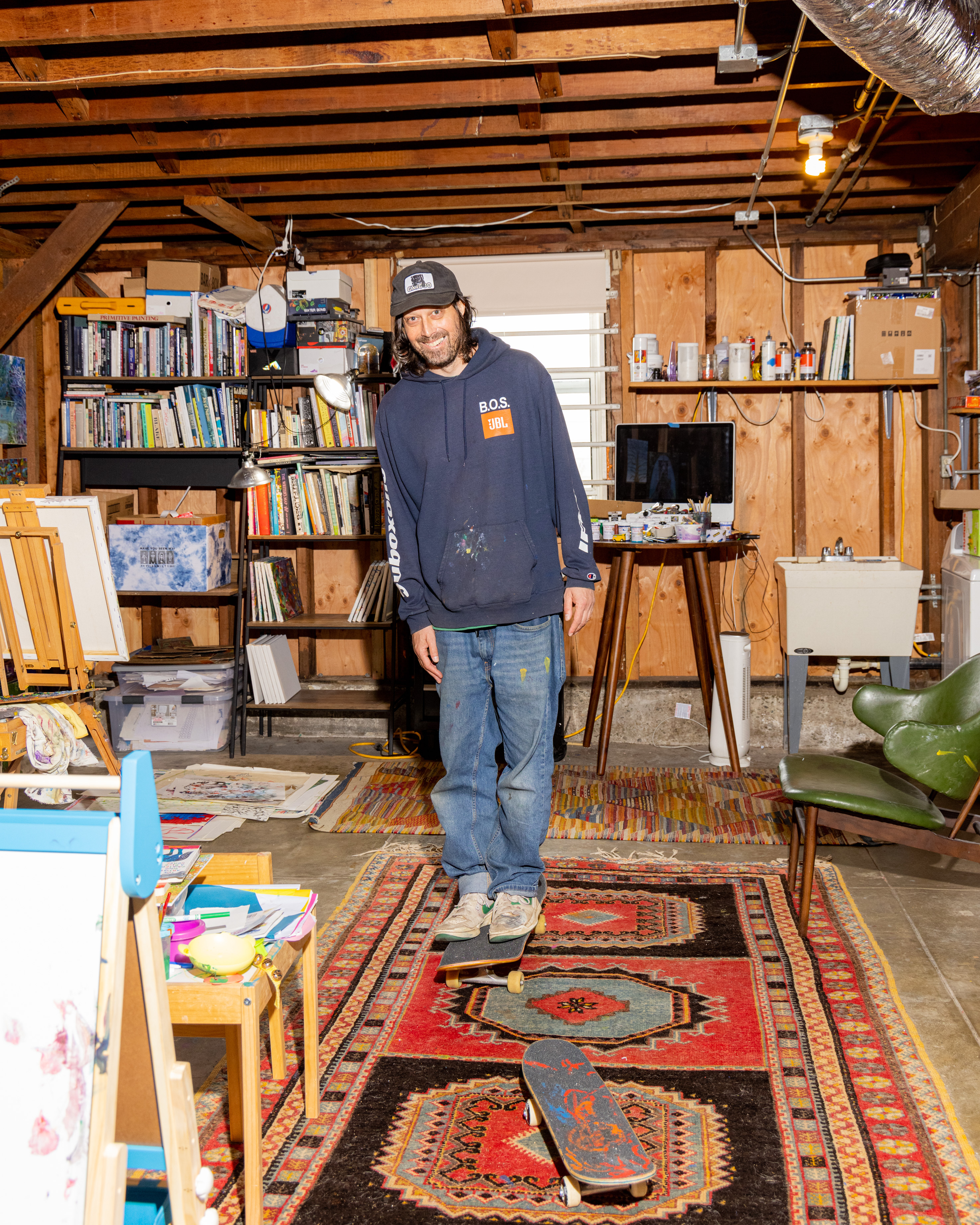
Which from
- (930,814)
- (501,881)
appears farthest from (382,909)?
(930,814)

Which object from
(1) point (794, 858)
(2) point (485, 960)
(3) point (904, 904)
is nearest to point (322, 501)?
(1) point (794, 858)

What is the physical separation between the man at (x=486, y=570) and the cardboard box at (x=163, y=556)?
250cm

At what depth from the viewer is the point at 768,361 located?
4816 millimetres

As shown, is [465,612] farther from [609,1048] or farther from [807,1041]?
[807,1041]

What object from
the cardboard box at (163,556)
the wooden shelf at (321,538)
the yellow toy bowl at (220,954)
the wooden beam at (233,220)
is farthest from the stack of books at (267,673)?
the yellow toy bowl at (220,954)

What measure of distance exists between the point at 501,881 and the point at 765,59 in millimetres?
2543

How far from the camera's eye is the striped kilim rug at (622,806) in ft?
11.8

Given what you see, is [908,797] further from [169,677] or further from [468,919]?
[169,677]

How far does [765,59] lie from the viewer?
122 inches

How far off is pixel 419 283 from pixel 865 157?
2332mm

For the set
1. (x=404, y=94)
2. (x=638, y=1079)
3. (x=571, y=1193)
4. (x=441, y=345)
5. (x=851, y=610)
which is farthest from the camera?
(x=851, y=610)

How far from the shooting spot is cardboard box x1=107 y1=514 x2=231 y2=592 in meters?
4.82

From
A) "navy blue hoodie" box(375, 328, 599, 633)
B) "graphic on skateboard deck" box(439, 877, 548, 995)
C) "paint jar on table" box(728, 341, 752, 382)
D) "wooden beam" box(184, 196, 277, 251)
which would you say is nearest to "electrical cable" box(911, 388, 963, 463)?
"paint jar on table" box(728, 341, 752, 382)

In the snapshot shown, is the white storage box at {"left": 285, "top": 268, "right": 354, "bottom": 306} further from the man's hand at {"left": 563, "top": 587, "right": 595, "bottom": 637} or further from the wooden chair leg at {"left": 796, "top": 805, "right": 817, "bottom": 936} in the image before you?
the wooden chair leg at {"left": 796, "top": 805, "right": 817, "bottom": 936}
